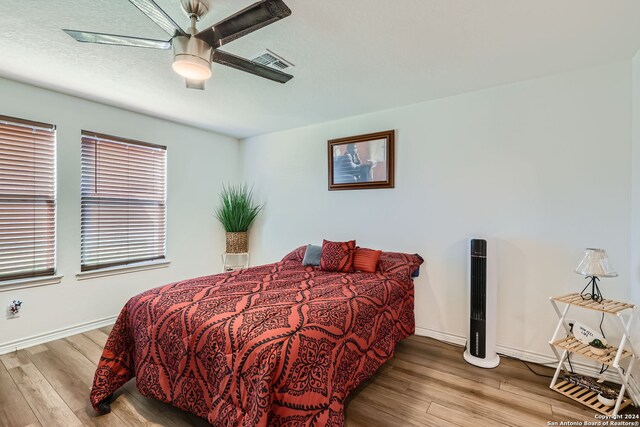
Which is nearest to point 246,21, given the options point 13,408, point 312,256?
point 312,256

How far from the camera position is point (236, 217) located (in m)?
4.34

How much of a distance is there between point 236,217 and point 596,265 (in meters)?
3.90

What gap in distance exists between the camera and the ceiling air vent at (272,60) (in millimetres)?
2183

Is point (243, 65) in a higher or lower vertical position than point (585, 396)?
higher

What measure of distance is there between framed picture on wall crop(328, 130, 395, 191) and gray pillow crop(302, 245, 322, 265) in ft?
2.80

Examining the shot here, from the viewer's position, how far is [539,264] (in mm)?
2510

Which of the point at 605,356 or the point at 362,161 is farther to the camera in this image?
the point at 362,161

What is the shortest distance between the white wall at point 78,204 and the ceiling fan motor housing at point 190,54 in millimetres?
1592

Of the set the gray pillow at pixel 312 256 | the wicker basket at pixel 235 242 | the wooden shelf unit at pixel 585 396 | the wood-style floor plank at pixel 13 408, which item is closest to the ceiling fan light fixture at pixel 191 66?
the gray pillow at pixel 312 256

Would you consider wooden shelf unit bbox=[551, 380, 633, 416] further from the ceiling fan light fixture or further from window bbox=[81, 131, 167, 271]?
window bbox=[81, 131, 167, 271]

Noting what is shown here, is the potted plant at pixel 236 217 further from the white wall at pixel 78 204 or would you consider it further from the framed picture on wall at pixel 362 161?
the framed picture on wall at pixel 362 161

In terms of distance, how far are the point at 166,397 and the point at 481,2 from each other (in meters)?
2.91

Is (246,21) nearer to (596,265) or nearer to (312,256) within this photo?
(312,256)

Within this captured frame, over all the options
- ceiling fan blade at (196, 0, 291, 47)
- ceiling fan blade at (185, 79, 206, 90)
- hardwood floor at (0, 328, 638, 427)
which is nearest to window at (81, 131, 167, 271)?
hardwood floor at (0, 328, 638, 427)
